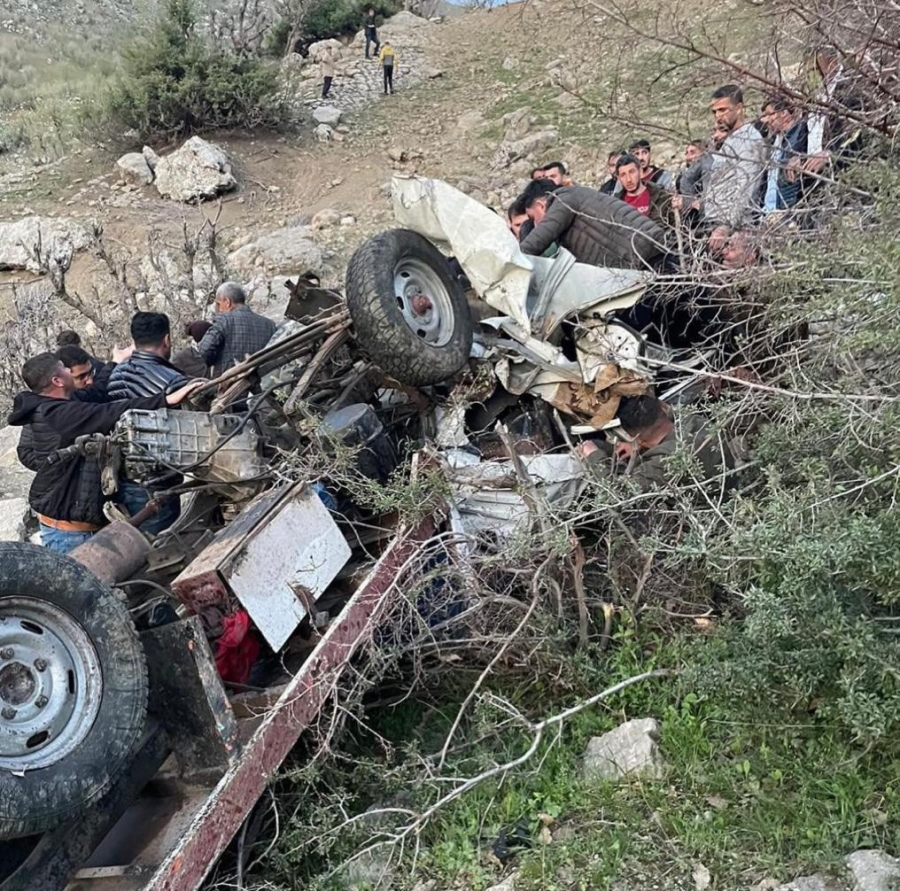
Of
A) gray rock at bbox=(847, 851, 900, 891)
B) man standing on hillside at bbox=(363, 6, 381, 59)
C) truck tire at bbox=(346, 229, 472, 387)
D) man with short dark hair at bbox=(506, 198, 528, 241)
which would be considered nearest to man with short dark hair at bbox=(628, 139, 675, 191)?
man with short dark hair at bbox=(506, 198, 528, 241)

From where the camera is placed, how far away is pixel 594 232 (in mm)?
5387

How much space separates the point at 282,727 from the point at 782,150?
3.19 metres

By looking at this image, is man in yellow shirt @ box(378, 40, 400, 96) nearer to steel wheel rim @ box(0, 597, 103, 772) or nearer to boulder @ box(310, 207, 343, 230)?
boulder @ box(310, 207, 343, 230)

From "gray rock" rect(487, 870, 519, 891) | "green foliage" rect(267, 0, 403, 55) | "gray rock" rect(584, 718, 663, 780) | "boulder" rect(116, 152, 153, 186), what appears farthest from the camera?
"green foliage" rect(267, 0, 403, 55)

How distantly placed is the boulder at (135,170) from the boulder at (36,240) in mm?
1543

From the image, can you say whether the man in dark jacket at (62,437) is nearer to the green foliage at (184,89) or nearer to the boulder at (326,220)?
the boulder at (326,220)

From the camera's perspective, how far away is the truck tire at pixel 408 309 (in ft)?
14.6

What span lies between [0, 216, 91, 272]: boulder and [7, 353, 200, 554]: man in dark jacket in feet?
30.4

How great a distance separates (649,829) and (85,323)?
33.8ft

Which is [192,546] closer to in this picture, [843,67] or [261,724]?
[261,724]

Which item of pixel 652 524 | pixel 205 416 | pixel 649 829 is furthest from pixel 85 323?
pixel 649 829

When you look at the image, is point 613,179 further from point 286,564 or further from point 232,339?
point 286,564

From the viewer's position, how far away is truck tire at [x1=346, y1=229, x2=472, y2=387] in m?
4.44

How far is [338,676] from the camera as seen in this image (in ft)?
11.4
